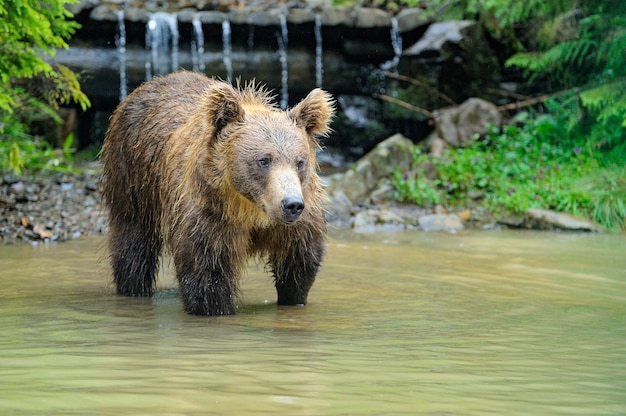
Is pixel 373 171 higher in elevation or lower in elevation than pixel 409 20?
lower

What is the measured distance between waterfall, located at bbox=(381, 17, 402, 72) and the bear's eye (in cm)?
1207

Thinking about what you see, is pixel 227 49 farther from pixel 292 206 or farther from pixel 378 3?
pixel 292 206

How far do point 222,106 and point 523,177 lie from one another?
29.6 feet

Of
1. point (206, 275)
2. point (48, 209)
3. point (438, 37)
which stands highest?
point (438, 37)

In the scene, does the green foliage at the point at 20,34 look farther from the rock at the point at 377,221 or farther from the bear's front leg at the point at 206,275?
the rock at the point at 377,221

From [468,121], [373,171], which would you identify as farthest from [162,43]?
[468,121]

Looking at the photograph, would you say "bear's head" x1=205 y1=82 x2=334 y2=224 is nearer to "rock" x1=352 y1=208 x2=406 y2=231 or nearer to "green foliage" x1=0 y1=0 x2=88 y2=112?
"green foliage" x1=0 y1=0 x2=88 y2=112

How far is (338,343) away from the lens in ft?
18.0

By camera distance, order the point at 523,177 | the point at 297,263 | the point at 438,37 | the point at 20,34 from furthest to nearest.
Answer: the point at 438,37, the point at 523,177, the point at 20,34, the point at 297,263

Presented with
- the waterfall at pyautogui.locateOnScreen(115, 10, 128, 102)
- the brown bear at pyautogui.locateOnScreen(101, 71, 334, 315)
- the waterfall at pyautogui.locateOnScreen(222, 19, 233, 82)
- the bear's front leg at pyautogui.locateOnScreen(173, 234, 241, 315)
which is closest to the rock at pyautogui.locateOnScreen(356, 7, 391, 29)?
the waterfall at pyautogui.locateOnScreen(222, 19, 233, 82)

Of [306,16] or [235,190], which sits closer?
[235,190]

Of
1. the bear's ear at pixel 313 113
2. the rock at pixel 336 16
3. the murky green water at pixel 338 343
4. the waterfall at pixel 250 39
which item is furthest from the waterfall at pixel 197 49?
the bear's ear at pixel 313 113

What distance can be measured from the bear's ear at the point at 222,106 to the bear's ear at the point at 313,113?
1.29 feet

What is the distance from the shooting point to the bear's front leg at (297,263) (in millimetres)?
6590
